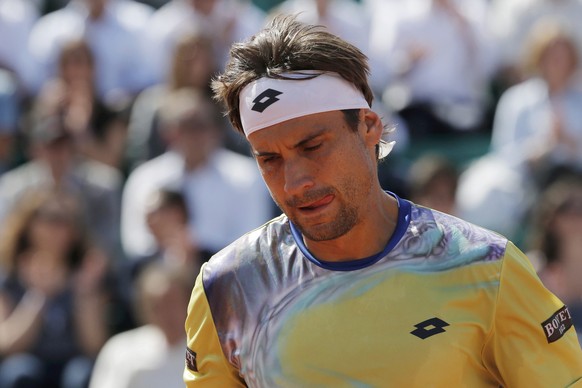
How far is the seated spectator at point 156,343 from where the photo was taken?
6.02m

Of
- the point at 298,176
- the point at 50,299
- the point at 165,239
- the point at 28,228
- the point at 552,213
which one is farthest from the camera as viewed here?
the point at 28,228

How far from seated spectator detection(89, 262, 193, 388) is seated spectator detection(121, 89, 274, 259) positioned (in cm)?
96

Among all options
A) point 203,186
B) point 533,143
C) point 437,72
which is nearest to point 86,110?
point 203,186

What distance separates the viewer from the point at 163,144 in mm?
7984

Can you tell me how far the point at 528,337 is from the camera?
2.73 metres

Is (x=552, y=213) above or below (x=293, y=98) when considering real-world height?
below

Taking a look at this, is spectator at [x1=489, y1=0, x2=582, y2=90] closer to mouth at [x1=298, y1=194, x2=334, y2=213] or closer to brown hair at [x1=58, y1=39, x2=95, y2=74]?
brown hair at [x1=58, y1=39, x2=95, y2=74]

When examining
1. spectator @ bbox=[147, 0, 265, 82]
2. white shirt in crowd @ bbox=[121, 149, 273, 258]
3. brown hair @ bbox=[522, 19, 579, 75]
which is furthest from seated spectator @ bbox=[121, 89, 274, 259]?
brown hair @ bbox=[522, 19, 579, 75]

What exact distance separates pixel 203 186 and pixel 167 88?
100 centimetres

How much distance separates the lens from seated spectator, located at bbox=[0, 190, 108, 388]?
261 inches

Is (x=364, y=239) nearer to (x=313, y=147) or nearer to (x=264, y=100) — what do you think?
(x=313, y=147)

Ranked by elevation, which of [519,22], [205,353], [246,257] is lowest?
[519,22]

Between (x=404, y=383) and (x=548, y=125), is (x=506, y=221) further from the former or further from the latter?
(x=404, y=383)

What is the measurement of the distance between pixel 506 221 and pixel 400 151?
118cm
